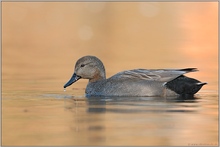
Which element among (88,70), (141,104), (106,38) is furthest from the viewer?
(106,38)

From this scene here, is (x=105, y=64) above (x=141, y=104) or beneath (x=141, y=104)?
above

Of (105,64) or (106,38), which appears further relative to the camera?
(106,38)

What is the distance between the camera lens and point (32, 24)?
29734 mm

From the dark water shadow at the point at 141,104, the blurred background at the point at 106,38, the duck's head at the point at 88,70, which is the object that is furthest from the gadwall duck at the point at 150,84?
the blurred background at the point at 106,38

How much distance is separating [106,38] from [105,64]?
8355mm

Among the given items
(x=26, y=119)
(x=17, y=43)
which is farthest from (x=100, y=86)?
(x=17, y=43)

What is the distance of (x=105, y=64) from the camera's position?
1703 centimetres

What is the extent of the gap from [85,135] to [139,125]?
828mm

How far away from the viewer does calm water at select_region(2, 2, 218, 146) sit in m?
7.89

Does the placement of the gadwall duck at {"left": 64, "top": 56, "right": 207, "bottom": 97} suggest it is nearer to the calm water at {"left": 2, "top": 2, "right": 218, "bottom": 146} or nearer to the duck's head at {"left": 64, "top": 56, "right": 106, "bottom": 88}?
the calm water at {"left": 2, "top": 2, "right": 218, "bottom": 146}

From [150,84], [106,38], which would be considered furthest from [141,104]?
[106,38]

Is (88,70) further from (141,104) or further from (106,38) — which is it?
(106,38)

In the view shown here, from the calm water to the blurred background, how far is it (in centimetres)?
3

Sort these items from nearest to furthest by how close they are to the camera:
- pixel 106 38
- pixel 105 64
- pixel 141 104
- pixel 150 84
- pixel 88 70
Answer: pixel 141 104, pixel 150 84, pixel 88 70, pixel 105 64, pixel 106 38
